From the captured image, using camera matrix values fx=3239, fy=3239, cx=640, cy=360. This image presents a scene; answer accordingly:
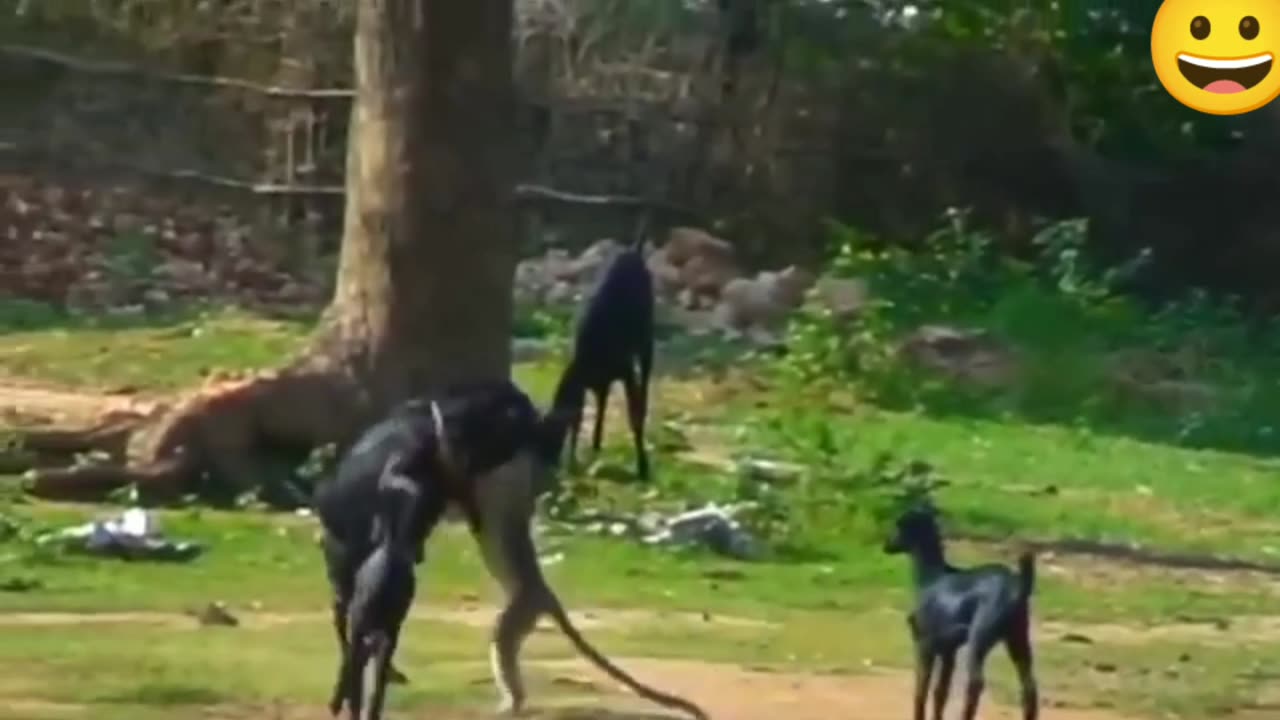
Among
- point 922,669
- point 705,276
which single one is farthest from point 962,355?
point 922,669

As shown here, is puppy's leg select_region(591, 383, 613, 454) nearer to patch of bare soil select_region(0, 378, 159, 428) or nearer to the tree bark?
the tree bark

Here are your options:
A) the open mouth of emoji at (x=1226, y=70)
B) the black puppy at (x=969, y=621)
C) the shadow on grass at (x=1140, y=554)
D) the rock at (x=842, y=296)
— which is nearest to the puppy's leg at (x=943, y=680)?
the black puppy at (x=969, y=621)

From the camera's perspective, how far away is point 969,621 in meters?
8.55

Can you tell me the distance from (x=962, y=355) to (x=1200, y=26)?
387cm

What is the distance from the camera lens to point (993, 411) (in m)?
20.5

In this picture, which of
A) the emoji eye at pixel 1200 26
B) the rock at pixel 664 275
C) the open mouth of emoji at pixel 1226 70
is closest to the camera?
the emoji eye at pixel 1200 26

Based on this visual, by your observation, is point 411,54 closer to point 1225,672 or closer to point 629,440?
point 629,440

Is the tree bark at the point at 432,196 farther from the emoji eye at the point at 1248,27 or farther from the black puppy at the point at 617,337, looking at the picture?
the emoji eye at the point at 1248,27

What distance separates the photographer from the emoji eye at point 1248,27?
1856cm

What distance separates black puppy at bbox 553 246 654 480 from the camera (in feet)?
49.8

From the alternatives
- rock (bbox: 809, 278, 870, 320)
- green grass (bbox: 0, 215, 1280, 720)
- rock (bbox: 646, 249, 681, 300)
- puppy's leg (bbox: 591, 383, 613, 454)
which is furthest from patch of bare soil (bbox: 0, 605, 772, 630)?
rock (bbox: 646, 249, 681, 300)

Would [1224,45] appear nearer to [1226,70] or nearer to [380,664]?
[1226,70]

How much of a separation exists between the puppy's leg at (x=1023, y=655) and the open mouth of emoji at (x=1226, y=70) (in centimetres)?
1075

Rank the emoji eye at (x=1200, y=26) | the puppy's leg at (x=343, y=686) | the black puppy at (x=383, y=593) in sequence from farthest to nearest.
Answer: the emoji eye at (x=1200, y=26)
the puppy's leg at (x=343, y=686)
the black puppy at (x=383, y=593)
